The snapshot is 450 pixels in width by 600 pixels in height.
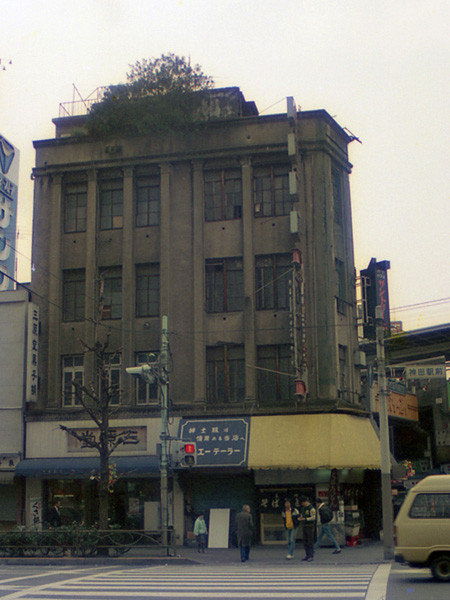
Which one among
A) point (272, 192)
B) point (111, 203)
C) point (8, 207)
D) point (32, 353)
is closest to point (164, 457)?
point (32, 353)

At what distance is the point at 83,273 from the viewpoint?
118 ft

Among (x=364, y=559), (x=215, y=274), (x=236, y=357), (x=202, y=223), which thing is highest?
(x=202, y=223)

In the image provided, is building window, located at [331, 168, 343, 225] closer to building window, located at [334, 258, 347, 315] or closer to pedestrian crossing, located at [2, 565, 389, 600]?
building window, located at [334, 258, 347, 315]

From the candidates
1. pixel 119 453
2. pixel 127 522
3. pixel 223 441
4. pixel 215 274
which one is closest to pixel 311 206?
pixel 215 274

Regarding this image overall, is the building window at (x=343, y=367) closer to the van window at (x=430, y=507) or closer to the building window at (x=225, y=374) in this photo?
the building window at (x=225, y=374)

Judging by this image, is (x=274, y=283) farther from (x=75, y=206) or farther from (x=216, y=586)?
(x=216, y=586)

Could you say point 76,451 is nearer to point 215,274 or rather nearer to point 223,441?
point 223,441

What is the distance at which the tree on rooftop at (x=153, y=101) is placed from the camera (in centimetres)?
3522

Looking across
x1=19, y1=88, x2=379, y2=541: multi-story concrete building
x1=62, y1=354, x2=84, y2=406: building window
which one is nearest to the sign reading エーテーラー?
x1=19, y1=88, x2=379, y2=541: multi-story concrete building

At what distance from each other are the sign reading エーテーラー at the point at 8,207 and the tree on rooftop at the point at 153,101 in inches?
148

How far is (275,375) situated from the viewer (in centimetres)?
3284

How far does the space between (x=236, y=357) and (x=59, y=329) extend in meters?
7.99

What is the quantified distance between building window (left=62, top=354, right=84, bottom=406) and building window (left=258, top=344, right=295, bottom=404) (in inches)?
310

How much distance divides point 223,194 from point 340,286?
20.9 ft
